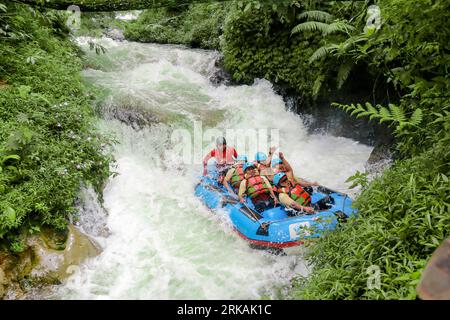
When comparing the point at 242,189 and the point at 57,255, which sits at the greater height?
the point at 242,189

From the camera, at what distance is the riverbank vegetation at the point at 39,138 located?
4480 mm

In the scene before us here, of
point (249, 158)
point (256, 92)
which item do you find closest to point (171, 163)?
point (249, 158)

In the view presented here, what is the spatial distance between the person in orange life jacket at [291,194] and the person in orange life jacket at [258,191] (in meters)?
0.13

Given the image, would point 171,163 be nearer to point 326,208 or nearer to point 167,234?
point 167,234

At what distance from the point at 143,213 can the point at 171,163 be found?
197 cm

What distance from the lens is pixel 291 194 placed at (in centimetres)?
553

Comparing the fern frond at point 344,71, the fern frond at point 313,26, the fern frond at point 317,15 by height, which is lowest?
the fern frond at point 344,71

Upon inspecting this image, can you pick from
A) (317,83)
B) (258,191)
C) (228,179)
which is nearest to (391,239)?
(258,191)

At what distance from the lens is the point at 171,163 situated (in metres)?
7.95

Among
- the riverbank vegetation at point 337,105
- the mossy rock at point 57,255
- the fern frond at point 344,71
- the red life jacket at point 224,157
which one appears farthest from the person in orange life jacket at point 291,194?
the mossy rock at point 57,255

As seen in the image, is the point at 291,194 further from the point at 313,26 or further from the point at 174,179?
the point at 313,26

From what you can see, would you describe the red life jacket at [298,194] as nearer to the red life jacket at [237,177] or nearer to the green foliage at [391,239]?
the red life jacket at [237,177]

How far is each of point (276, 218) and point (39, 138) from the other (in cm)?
366

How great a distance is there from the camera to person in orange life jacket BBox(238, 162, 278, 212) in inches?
219
